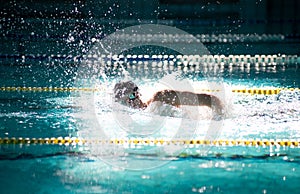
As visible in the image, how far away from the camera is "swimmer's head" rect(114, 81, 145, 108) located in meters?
4.35

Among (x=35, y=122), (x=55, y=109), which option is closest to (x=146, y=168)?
(x=35, y=122)

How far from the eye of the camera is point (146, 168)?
9.41 feet

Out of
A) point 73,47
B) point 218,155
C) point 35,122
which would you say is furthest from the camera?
point 73,47

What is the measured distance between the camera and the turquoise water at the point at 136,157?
2609mm

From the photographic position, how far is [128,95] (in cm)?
446

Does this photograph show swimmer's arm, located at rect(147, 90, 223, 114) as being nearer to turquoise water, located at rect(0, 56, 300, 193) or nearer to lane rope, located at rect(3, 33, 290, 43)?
turquoise water, located at rect(0, 56, 300, 193)

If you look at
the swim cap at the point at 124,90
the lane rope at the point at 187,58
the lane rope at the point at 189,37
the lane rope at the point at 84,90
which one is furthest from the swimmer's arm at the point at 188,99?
the lane rope at the point at 189,37

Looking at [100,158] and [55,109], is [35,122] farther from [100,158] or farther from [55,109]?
[100,158]

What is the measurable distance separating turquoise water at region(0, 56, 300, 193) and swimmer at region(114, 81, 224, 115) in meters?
0.09

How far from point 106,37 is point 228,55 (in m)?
2.82

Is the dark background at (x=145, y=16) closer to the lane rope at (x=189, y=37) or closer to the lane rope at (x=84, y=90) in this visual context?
the lane rope at (x=189, y=37)

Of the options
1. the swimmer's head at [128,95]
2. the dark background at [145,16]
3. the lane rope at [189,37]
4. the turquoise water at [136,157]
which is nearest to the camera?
the turquoise water at [136,157]

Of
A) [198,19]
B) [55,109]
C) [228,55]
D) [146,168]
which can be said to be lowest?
[146,168]

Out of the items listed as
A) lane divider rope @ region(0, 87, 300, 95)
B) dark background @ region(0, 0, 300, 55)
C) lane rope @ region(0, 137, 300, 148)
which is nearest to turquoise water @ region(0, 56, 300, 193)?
lane rope @ region(0, 137, 300, 148)
